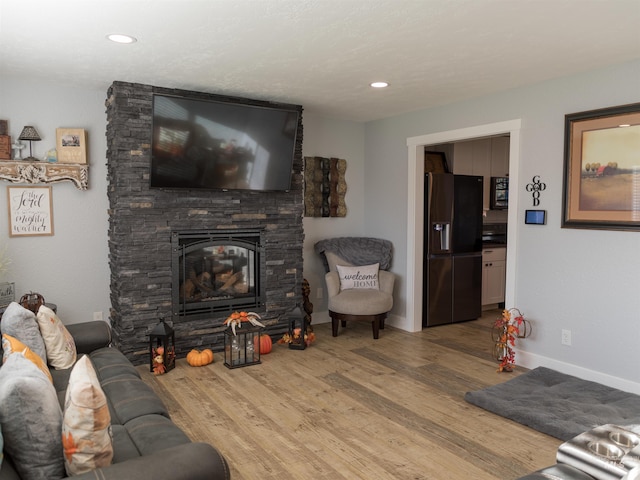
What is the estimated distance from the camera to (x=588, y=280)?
12.3ft

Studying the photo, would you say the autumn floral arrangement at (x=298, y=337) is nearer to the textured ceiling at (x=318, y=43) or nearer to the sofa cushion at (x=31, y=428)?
the textured ceiling at (x=318, y=43)

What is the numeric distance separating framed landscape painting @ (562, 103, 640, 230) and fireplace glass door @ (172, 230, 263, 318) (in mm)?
2866

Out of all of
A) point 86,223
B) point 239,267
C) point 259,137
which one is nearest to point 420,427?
point 239,267

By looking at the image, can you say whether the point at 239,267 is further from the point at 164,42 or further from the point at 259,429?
the point at 164,42

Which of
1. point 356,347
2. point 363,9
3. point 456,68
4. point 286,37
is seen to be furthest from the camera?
point 356,347

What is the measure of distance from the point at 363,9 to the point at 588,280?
8.94ft

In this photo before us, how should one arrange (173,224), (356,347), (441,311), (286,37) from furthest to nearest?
(441,311) → (356,347) → (173,224) → (286,37)

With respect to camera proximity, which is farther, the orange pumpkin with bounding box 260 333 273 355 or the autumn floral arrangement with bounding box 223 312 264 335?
the orange pumpkin with bounding box 260 333 273 355

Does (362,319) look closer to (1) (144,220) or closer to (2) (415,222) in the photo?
(2) (415,222)

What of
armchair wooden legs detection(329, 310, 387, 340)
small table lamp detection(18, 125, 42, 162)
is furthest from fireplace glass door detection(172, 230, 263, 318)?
small table lamp detection(18, 125, 42, 162)

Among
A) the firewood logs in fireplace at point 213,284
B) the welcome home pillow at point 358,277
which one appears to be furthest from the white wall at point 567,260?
the firewood logs in fireplace at point 213,284

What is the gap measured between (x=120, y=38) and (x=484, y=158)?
185 inches

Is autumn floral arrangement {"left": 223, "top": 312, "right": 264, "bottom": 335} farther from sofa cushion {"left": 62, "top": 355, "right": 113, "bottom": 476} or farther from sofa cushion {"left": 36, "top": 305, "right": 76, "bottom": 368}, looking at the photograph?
sofa cushion {"left": 62, "top": 355, "right": 113, "bottom": 476}

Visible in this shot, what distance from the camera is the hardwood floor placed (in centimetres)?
261
